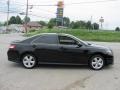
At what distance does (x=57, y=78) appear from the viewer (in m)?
8.88

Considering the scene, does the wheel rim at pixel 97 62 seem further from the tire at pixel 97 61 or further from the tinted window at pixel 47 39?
the tinted window at pixel 47 39

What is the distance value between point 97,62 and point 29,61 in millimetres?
2655

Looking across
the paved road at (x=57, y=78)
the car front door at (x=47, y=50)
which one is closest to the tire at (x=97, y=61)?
the paved road at (x=57, y=78)

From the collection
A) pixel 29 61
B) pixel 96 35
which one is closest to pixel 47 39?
pixel 29 61

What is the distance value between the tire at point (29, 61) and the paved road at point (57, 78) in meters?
0.22

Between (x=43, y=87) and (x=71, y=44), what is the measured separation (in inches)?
137

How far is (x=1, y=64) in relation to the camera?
1151 cm

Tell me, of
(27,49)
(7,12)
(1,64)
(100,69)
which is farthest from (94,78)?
(7,12)

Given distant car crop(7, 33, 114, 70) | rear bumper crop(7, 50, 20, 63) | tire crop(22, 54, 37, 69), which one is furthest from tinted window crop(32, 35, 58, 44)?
rear bumper crop(7, 50, 20, 63)

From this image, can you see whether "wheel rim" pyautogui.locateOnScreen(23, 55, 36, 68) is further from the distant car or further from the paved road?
the paved road

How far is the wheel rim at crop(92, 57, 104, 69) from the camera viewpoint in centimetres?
1069

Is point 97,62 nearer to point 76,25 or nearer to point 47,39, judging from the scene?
point 47,39

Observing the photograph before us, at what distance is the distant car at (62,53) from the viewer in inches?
420

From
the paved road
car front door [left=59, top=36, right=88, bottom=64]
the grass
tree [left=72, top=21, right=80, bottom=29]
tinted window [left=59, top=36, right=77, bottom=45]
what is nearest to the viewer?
the paved road
